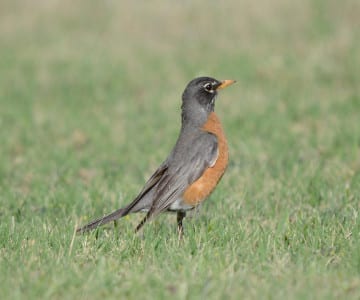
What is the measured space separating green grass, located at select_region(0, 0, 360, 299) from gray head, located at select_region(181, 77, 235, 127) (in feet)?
→ 2.78

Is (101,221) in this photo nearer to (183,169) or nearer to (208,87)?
(183,169)

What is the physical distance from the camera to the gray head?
7.15 metres

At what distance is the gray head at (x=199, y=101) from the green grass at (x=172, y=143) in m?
0.85

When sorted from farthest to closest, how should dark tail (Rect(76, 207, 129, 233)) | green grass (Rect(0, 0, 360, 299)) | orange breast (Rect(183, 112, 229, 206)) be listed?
orange breast (Rect(183, 112, 229, 206))
dark tail (Rect(76, 207, 129, 233))
green grass (Rect(0, 0, 360, 299))

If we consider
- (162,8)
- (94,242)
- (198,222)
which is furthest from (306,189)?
(162,8)

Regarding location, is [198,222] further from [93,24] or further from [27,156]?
[93,24]

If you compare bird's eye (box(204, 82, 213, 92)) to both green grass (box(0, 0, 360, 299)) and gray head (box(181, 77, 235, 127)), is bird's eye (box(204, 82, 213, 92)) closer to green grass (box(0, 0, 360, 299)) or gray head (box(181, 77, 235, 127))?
gray head (box(181, 77, 235, 127))

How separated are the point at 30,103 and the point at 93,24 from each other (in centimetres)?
588

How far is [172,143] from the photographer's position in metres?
11.0

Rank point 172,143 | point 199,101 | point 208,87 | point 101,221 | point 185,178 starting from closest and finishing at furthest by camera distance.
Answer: point 101,221, point 185,178, point 199,101, point 208,87, point 172,143

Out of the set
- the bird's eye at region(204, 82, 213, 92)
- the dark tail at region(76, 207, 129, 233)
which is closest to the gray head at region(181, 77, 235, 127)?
the bird's eye at region(204, 82, 213, 92)

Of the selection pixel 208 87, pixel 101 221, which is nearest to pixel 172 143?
pixel 208 87

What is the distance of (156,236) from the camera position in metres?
6.03

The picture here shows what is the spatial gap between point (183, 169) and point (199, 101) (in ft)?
2.75
